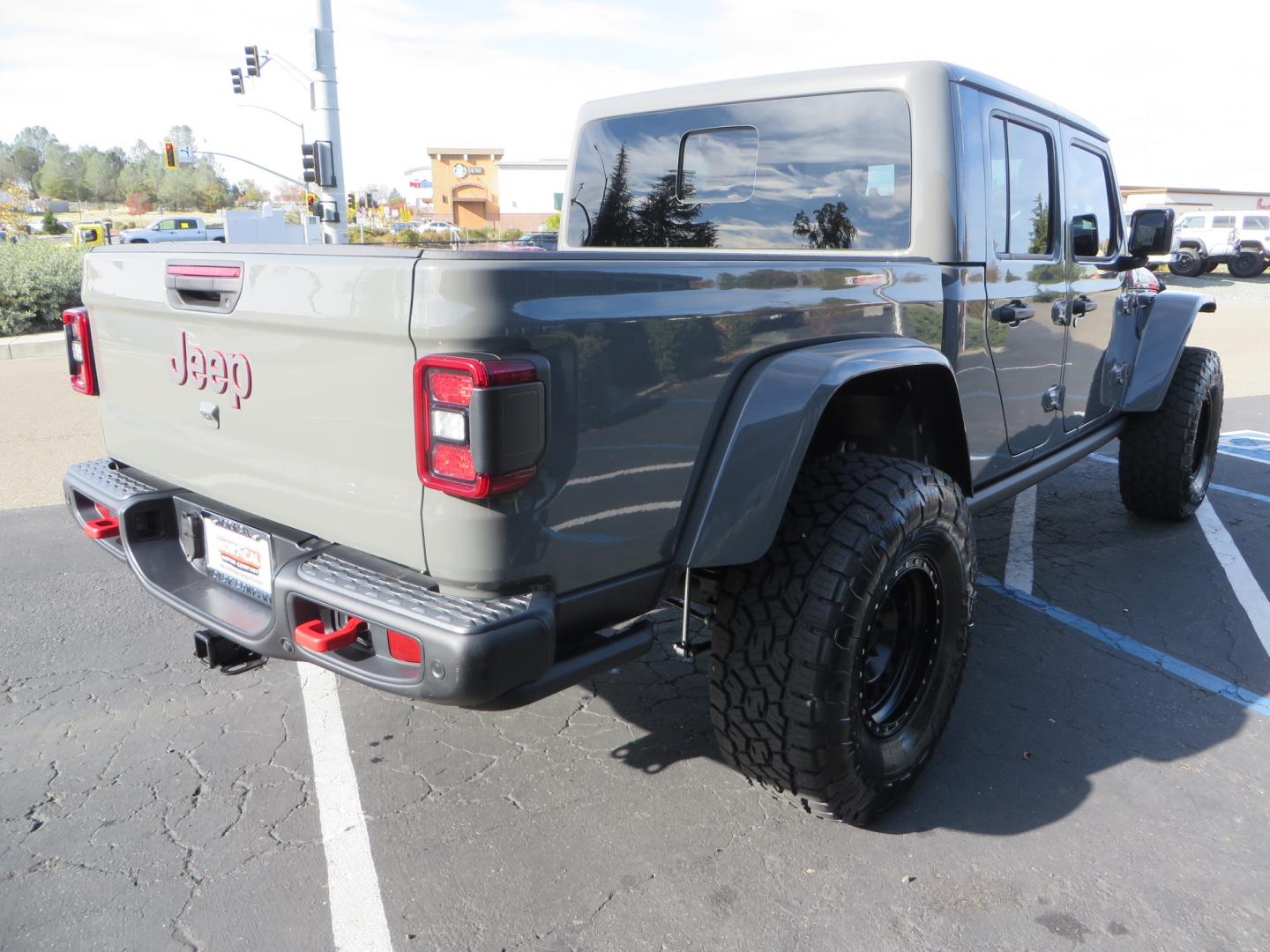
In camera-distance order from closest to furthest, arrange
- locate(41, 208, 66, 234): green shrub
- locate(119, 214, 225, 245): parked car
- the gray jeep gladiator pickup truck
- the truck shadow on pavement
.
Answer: the gray jeep gladiator pickup truck
the truck shadow on pavement
locate(119, 214, 225, 245): parked car
locate(41, 208, 66, 234): green shrub

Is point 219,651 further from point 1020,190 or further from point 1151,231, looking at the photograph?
point 1151,231

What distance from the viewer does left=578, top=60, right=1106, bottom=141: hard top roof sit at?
318cm

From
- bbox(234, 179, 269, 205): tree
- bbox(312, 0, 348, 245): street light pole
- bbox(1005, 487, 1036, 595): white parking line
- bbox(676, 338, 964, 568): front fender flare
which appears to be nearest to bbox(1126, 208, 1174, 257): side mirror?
bbox(1005, 487, 1036, 595): white parking line

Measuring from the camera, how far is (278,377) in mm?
2244

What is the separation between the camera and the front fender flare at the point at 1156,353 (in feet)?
15.8

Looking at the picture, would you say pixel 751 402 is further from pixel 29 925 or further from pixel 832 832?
pixel 29 925

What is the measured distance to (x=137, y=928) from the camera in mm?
2275

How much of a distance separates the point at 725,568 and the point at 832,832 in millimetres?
818

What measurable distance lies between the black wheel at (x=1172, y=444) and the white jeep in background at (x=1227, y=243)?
25578 millimetres

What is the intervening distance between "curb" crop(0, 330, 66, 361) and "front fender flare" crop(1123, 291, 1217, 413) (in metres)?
11.2

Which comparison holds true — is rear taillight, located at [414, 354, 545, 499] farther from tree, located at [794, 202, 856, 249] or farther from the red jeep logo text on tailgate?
tree, located at [794, 202, 856, 249]

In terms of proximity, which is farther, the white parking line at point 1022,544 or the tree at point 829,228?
the white parking line at point 1022,544

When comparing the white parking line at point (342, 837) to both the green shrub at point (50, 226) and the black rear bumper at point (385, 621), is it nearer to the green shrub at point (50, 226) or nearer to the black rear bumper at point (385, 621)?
the black rear bumper at point (385, 621)

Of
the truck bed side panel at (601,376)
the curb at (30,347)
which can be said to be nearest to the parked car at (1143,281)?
the truck bed side panel at (601,376)
